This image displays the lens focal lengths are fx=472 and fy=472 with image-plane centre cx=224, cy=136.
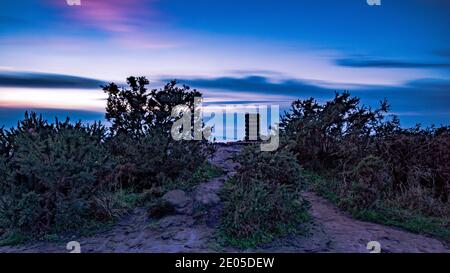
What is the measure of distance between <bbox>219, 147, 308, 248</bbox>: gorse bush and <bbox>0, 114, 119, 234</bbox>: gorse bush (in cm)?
197

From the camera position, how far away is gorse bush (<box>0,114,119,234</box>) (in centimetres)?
643

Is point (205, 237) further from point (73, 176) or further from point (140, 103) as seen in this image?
point (140, 103)

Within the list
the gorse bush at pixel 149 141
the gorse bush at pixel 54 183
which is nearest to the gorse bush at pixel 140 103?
the gorse bush at pixel 149 141

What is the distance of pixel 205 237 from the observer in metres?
5.79

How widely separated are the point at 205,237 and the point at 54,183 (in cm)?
236

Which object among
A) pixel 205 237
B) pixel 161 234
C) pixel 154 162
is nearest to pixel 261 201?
pixel 205 237

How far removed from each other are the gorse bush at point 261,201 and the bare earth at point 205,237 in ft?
0.64

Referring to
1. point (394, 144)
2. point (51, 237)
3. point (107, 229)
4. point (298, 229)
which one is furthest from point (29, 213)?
point (394, 144)

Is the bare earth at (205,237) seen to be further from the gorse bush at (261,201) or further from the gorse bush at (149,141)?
the gorse bush at (149,141)

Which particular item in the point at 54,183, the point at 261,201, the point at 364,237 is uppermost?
the point at 54,183

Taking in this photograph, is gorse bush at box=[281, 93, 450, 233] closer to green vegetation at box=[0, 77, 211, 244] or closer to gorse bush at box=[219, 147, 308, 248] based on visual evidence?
gorse bush at box=[219, 147, 308, 248]

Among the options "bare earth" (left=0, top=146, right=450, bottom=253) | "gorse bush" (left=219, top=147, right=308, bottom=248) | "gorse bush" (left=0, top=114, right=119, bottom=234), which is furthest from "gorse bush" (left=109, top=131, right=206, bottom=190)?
"gorse bush" (left=219, top=147, right=308, bottom=248)

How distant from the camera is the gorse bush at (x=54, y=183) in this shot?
21.1ft
